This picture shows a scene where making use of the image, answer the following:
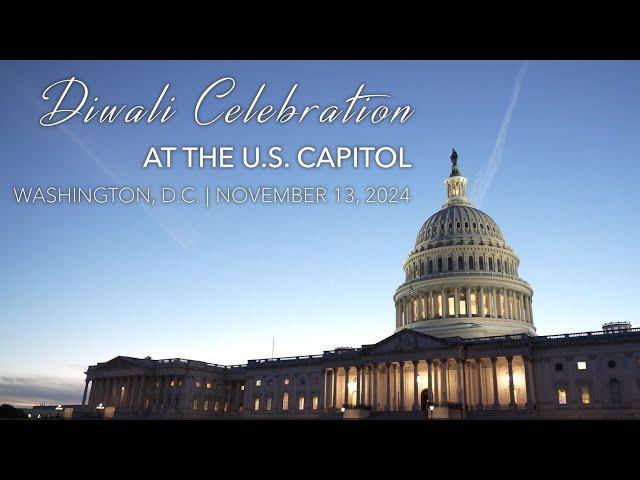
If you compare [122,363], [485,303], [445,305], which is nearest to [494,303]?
[485,303]

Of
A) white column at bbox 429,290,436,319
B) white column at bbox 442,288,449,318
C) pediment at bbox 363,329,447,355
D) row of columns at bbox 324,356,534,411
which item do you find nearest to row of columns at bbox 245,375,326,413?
row of columns at bbox 324,356,534,411

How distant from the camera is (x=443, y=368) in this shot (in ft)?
265

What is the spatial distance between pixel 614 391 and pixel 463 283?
36.7 metres

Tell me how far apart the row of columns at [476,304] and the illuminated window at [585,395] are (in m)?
28.4

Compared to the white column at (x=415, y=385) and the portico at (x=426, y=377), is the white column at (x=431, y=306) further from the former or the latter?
the white column at (x=415, y=385)

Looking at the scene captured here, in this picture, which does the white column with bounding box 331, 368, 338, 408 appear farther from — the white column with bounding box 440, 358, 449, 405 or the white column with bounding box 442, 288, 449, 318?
the white column with bounding box 442, 288, 449, 318

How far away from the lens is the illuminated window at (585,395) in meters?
71.5

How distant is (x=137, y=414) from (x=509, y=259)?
8438cm

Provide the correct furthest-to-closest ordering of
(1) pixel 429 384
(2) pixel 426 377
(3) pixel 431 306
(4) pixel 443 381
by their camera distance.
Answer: (3) pixel 431 306
(2) pixel 426 377
(1) pixel 429 384
(4) pixel 443 381

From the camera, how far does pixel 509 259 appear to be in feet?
364

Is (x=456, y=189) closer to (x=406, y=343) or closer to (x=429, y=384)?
(x=406, y=343)
